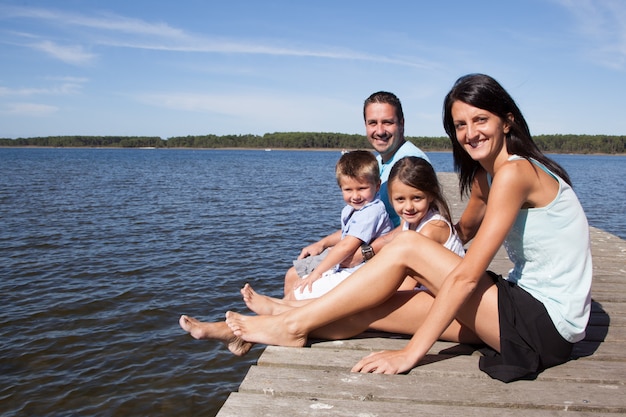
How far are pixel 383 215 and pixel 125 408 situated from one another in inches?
115

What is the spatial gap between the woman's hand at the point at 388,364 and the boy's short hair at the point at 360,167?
1.75 metres

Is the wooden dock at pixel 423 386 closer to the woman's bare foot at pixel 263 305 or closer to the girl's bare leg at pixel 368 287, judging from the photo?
the girl's bare leg at pixel 368 287

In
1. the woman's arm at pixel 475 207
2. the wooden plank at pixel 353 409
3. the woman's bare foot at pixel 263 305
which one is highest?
the woman's arm at pixel 475 207

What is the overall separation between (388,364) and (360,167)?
1.85m

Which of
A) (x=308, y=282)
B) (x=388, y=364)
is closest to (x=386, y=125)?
(x=308, y=282)

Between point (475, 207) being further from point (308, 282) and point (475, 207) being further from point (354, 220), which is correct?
point (308, 282)

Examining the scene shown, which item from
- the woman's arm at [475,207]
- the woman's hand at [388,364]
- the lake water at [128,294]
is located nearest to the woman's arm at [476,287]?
the woman's hand at [388,364]

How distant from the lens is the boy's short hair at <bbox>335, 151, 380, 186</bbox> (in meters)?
4.18

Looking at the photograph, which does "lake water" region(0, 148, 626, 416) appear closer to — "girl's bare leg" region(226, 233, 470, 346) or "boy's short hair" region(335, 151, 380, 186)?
"girl's bare leg" region(226, 233, 470, 346)

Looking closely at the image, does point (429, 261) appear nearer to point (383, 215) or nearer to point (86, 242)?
point (383, 215)

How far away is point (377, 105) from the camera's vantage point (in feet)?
15.7

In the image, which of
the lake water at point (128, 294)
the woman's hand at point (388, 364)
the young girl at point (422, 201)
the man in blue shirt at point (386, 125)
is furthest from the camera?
the lake water at point (128, 294)

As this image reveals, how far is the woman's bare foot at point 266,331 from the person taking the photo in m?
3.13

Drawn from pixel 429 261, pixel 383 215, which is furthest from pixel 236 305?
pixel 429 261
